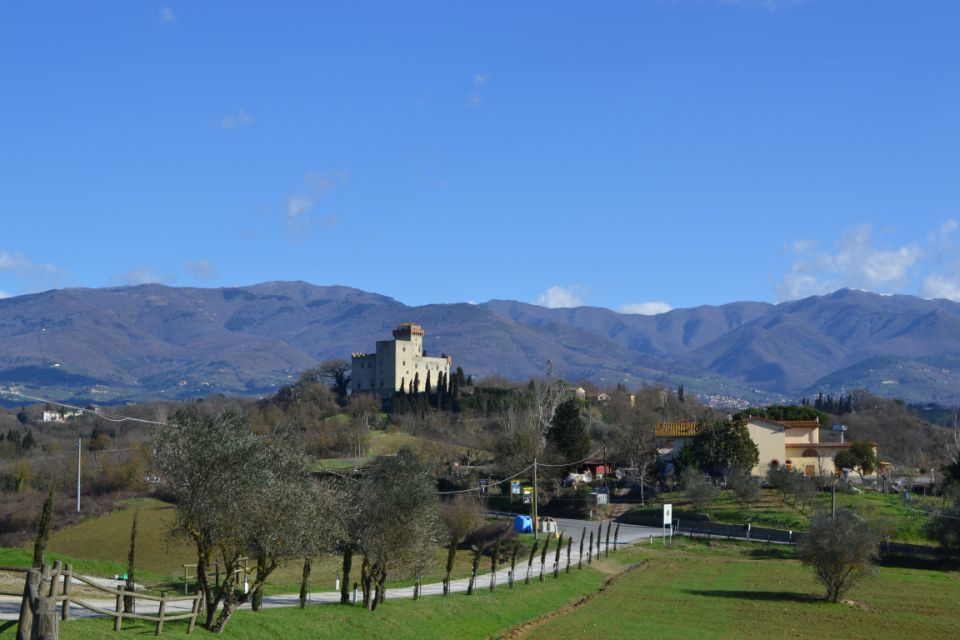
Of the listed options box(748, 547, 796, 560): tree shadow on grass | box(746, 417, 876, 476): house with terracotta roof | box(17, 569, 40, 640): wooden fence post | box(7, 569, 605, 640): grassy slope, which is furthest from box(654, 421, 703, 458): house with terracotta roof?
box(17, 569, 40, 640): wooden fence post

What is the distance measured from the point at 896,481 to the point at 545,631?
74272 mm

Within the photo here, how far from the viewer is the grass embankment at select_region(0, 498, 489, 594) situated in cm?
5165

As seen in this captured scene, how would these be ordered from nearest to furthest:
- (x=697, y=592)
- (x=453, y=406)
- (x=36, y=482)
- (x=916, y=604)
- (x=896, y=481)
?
(x=916, y=604) < (x=697, y=592) < (x=896, y=481) < (x=36, y=482) < (x=453, y=406)

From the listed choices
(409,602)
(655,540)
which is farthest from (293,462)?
(655,540)

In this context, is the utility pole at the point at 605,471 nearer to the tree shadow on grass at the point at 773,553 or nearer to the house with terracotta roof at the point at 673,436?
the house with terracotta roof at the point at 673,436

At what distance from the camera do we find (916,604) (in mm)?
49344

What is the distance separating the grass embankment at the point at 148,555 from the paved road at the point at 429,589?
1545 mm

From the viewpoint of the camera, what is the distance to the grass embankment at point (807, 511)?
241 feet

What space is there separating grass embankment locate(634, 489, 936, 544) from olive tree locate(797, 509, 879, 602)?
19502mm

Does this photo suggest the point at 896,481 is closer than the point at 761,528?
No

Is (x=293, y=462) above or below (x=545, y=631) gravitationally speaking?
above

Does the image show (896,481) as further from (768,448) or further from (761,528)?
(761,528)

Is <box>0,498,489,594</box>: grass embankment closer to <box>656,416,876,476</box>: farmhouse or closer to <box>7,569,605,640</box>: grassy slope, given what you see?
<box>7,569,605,640</box>: grassy slope

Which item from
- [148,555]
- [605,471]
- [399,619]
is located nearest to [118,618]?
[399,619]
